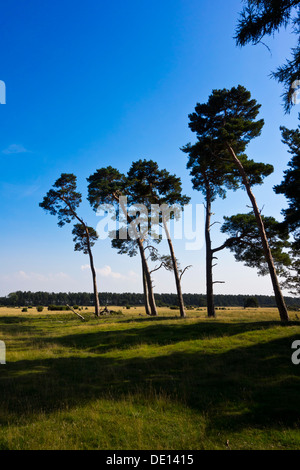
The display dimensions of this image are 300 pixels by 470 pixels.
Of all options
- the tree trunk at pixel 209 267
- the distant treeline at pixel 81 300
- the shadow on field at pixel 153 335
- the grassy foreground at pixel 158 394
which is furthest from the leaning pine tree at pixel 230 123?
the distant treeline at pixel 81 300

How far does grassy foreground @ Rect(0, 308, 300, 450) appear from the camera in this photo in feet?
16.5

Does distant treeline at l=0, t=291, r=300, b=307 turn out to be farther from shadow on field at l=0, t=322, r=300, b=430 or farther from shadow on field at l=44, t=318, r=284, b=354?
shadow on field at l=0, t=322, r=300, b=430

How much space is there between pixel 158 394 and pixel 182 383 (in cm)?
107

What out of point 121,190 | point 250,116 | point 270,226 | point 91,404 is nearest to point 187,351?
point 91,404

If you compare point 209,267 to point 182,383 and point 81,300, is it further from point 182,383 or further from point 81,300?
point 81,300

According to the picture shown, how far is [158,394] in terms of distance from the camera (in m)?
7.08

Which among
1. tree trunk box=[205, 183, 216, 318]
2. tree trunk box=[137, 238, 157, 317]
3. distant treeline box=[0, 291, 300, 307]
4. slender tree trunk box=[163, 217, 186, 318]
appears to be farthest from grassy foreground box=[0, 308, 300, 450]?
distant treeline box=[0, 291, 300, 307]

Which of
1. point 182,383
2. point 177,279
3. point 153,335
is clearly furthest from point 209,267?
point 182,383

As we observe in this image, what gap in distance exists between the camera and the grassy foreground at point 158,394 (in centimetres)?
504

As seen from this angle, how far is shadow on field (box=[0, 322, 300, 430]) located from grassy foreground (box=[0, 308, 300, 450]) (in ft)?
0.09

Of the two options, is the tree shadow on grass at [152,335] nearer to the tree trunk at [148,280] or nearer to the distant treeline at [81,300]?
the tree trunk at [148,280]

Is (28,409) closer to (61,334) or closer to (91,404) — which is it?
(91,404)

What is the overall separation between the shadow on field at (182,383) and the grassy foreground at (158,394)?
3cm

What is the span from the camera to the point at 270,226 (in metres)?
20.1
